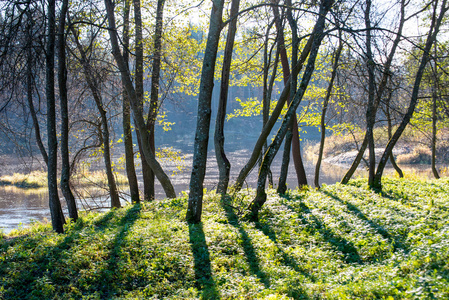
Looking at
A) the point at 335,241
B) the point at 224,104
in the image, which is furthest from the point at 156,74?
the point at 335,241

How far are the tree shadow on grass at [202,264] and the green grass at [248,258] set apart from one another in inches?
→ 0.6

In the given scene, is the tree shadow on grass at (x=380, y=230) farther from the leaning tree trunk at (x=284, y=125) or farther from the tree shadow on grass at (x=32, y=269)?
the tree shadow on grass at (x=32, y=269)

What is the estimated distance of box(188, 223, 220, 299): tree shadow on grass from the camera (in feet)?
13.8

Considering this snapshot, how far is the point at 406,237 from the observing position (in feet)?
17.1

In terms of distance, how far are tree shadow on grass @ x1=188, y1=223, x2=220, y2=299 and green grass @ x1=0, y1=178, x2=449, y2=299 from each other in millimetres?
16

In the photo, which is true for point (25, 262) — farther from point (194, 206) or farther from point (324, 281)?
point (324, 281)

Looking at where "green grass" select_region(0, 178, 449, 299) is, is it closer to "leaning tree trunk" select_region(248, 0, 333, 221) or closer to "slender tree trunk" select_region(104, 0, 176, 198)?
"leaning tree trunk" select_region(248, 0, 333, 221)

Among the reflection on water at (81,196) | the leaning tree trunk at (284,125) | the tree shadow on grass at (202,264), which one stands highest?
the leaning tree trunk at (284,125)

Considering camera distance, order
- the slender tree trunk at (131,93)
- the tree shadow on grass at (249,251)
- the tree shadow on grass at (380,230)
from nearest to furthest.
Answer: the tree shadow on grass at (249,251) < the tree shadow on grass at (380,230) < the slender tree trunk at (131,93)

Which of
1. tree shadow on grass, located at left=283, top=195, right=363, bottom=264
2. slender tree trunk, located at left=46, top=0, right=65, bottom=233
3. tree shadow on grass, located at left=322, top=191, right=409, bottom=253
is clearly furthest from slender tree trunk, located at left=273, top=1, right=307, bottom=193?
slender tree trunk, located at left=46, top=0, right=65, bottom=233

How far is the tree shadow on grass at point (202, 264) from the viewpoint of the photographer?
4.20 meters

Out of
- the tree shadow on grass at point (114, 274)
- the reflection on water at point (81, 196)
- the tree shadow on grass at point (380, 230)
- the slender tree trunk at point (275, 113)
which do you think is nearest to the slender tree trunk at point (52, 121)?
the tree shadow on grass at point (114, 274)

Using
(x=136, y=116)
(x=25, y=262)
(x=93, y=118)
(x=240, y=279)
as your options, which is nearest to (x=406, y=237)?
(x=240, y=279)

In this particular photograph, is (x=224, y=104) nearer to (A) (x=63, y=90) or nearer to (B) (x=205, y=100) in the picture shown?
(B) (x=205, y=100)
